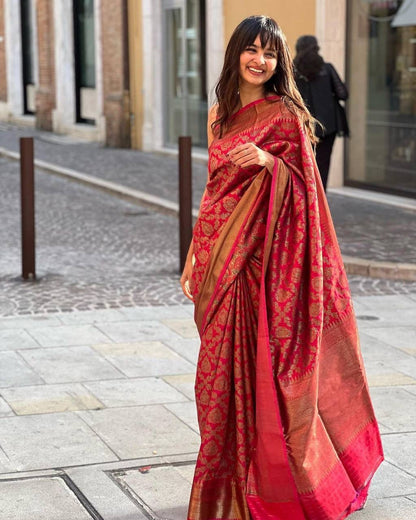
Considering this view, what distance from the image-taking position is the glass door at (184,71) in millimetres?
18438

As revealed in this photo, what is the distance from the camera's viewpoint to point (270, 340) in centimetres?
364

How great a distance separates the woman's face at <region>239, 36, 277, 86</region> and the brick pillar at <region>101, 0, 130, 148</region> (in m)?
17.0

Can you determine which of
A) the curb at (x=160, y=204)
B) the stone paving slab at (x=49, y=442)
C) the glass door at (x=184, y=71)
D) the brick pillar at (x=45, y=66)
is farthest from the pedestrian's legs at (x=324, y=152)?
the brick pillar at (x=45, y=66)

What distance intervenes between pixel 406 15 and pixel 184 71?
6539mm

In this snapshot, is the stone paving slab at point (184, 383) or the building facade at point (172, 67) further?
the building facade at point (172, 67)

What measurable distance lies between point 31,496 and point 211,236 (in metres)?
1.21

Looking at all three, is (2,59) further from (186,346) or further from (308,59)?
(186,346)

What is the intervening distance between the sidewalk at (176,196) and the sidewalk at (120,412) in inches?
59.3

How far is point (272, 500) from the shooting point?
144 inches

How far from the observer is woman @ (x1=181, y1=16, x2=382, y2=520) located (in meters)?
3.64

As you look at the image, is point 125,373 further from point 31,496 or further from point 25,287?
point 25,287

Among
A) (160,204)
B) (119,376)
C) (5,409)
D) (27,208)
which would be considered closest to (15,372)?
(119,376)

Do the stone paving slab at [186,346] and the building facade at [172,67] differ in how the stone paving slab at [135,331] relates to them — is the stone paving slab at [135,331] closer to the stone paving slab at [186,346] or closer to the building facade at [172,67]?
the stone paving slab at [186,346]

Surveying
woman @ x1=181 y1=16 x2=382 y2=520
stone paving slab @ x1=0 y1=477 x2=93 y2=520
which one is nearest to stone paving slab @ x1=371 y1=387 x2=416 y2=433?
woman @ x1=181 y1=16 x2=382 y2=520
